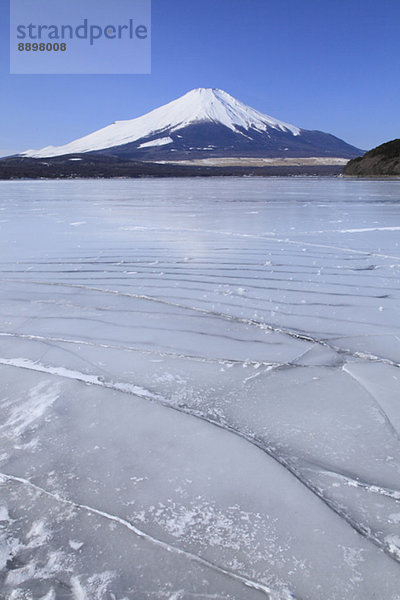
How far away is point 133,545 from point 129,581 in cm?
8

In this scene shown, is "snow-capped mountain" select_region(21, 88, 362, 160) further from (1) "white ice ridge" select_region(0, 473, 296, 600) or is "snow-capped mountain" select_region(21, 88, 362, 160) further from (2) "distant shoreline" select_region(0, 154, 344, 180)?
(1) "white ice ridge" select_region(0, 473, 296, 600)

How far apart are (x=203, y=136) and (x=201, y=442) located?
152m

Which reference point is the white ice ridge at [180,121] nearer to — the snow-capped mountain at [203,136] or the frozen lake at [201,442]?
the snow-capped mountain at [203,136]

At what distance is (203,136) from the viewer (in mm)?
143875

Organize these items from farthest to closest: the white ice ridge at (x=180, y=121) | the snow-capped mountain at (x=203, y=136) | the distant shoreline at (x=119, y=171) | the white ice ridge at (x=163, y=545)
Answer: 1. the white ice ridge at (x=180, y=121)
2. the snow-capped mountain at (x=203, y=136)
3. the distant shoreline at (x=119, y=171)
4. the white ice ridge at (x=163, y=545)

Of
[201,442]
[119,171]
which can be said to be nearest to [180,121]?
[119,171]

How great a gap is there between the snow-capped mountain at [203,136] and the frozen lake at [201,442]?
10875 centimetres

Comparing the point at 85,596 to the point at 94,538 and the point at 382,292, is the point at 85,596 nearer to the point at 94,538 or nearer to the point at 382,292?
the point at 94,538

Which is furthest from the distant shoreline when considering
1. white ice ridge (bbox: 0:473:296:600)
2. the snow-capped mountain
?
the snow-capped mountain

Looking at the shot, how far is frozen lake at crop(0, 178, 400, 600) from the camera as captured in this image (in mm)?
966

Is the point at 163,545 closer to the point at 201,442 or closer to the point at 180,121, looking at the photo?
the point at 201,442

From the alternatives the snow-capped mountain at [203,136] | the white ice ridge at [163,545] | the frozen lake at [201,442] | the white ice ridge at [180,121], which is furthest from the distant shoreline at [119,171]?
the white ice ridge at [180,121]

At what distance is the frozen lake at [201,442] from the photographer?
97 cm

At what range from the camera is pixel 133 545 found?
39.9 inches
